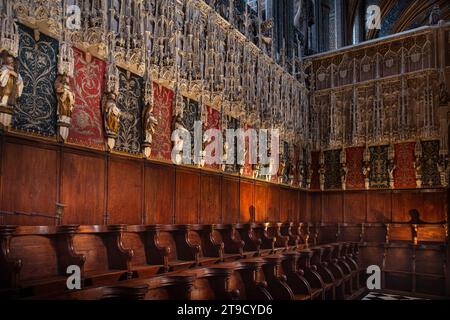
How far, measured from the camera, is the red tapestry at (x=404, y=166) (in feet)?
43.9

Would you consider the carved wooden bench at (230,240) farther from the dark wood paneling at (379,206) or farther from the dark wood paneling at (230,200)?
the dark wood paneling at (379,206)

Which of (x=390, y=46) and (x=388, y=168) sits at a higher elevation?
(x=390, y=46)

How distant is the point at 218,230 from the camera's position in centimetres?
833

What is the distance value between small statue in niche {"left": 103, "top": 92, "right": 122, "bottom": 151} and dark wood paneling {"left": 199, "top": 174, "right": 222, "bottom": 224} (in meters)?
2.80

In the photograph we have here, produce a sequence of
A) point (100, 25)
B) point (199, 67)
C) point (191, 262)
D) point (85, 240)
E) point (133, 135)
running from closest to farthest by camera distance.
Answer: point (85, 240)
point (191, 262)
point (100, 25)
point (133, 135)
point (199, 67)

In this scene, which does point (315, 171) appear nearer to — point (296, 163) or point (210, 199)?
point (296, 163)

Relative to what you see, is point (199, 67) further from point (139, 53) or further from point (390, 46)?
point (390, 46)

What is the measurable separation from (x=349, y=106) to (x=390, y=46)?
2281 mm

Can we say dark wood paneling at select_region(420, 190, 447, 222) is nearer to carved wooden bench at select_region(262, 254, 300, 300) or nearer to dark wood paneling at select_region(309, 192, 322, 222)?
dark wood paneling at select_region(309, 192, 322, 222)

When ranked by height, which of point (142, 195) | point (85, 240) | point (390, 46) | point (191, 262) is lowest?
point (191, 262)

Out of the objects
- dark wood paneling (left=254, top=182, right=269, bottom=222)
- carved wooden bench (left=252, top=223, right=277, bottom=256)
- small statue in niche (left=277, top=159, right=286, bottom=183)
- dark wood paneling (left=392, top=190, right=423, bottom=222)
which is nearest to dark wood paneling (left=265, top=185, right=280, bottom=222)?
dark wood paneling (left=254, top=182, right=269, bottom=222)

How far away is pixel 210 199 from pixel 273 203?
346cm

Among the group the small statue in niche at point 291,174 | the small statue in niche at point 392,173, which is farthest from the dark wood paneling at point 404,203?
the small statue in niche at point 291,174
